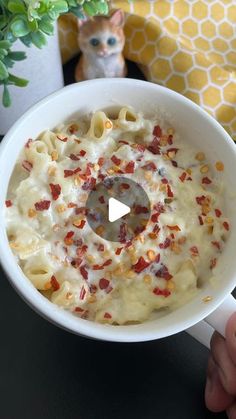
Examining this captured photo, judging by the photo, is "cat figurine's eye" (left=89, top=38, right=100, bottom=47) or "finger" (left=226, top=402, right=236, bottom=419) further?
"cat figurine's eye" (left=89, top=38, right=100, bottom=47)

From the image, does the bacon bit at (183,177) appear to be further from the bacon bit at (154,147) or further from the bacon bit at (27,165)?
the bacon bit at (27,165)

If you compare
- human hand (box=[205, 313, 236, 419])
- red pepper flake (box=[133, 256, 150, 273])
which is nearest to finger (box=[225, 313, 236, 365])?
human hand (box=[205, 313, 236, 419])

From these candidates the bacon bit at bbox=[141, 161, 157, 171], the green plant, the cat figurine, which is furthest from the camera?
the cat figurine

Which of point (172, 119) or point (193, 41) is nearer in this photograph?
point (172, 119)

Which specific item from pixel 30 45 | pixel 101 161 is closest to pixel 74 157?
pixel 101 161

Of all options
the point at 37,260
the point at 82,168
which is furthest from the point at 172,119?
the point at 37,260

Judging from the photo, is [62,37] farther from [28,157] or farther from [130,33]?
[28,157]

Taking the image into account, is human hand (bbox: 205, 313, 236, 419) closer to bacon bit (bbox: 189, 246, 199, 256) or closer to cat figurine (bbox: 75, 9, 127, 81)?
bacon bit (bbox: 189, 246, 199, 256)
